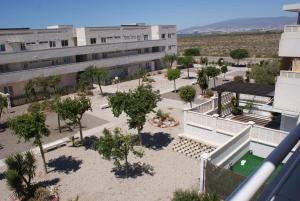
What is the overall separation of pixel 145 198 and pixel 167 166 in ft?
11.9

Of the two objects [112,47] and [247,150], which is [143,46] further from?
[247,150]

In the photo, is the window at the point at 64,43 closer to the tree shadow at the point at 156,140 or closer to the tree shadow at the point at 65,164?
the tree shadow at the point at 156,140

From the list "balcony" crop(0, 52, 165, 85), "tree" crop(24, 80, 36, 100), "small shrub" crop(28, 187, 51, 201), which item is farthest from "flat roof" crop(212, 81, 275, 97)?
"balcony" crop(0, 52, 165, 85)

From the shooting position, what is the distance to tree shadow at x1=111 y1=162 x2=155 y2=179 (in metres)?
17.0

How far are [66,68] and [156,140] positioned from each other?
2422 centimetres

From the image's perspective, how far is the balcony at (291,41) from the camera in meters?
15.2

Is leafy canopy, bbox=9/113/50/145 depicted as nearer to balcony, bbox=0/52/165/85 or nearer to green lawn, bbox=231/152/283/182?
green lawn, bbox=231/152/283/182

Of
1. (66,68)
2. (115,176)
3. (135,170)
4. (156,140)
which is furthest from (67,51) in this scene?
(115,176)

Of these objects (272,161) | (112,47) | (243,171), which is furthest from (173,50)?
(272,161)

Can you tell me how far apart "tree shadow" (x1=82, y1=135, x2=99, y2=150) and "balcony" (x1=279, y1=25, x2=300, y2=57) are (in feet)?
48.8

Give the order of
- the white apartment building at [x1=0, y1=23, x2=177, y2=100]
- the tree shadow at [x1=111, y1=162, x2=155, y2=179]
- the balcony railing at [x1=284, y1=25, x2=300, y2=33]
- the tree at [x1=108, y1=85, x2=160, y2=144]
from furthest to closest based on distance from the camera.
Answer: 1. the white apartment building at [x1=0, y1=23, x2=177, y2=100]
2. the tree at [x1=108, y1=85, x2=160, y2=144]
3. the tree shadow at [x1=111, y1=162, x2=155, y2=179]
4. the balcony railing at [x1=284, y1=25, x2=300, y2=33]

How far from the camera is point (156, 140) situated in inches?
866

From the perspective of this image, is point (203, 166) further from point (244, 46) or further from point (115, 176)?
point (244, 46)

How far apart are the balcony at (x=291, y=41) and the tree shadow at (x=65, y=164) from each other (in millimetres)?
14729
